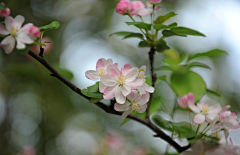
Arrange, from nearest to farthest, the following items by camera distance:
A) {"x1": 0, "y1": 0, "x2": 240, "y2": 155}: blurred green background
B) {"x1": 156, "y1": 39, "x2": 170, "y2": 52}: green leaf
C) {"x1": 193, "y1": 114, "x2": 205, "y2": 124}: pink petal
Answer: {"x1": 193, "y1": 114, "x2": 205, "y2": 124}: pink petal < {"x1": 156, "y1": 39, "x2": 170, "y2": 52}: green leaf < {"x1": 0, "y1": 0, "x2": 240, "y2": 155}: blurred green background

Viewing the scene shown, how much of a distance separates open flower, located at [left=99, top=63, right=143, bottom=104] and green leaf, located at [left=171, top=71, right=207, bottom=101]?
27 centimetres

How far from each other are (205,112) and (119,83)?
0.25m

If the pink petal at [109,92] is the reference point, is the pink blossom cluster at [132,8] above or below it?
above

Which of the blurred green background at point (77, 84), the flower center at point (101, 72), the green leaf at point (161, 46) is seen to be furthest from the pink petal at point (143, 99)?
the blurred green background at point (77, 84)

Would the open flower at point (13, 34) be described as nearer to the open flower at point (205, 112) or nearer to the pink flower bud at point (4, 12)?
the pink flower bud at point (4, 12)

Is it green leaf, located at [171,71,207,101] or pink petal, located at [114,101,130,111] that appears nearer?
pink petal, located at [114,101,130,111]

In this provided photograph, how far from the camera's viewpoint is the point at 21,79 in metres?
1.93

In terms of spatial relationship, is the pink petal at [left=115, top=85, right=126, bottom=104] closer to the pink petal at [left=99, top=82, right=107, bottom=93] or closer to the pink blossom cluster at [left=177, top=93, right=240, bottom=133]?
the pink petal at [left=99, top=82, right=107, bottom=93]

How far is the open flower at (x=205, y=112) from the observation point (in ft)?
1.55

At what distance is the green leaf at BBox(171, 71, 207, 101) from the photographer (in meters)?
0.62

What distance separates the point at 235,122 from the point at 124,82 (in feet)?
1.01

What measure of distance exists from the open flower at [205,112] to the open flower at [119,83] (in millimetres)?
198

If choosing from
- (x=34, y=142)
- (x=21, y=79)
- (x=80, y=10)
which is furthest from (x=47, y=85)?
(x=80, y=10)

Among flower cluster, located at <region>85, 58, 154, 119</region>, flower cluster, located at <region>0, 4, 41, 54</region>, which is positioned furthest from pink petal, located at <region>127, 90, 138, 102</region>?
flower cluster, located at <region>0, 4, 41, 54</region>
